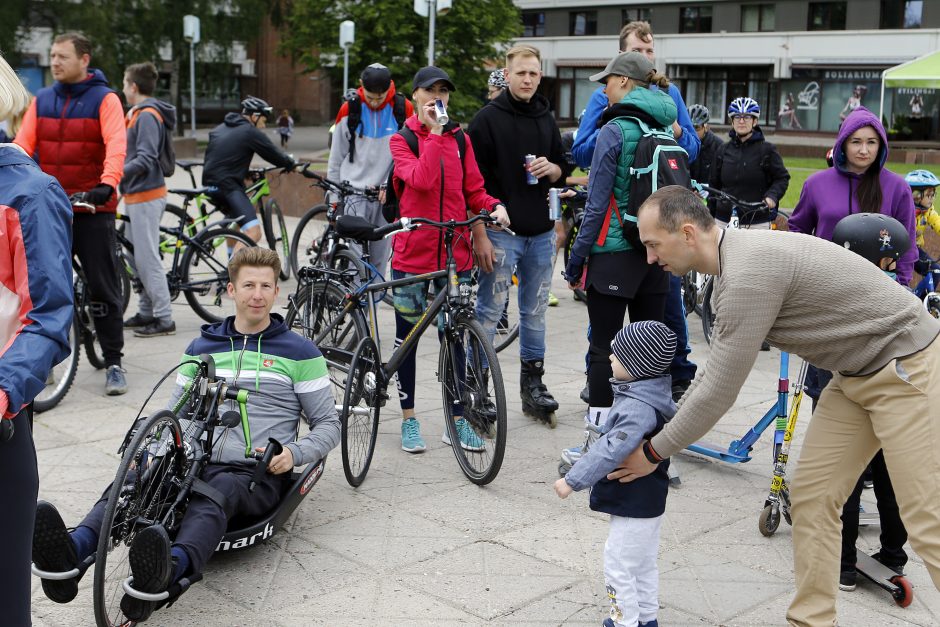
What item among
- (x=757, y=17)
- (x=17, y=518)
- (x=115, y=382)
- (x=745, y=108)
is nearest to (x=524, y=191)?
(x=115, y=382)

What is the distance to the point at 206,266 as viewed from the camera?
361 inches

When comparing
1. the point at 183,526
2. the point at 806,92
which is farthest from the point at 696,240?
the point at 806,92

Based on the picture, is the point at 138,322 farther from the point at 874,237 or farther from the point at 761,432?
the point at 874,237

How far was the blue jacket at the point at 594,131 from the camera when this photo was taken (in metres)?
5.87

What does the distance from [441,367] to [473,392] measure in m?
0.27

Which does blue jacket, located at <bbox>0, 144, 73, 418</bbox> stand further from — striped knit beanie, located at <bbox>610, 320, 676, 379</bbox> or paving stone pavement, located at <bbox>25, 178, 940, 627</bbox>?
striped knit beanie, located at <bbox>610, 320, 676, 379</bbox>

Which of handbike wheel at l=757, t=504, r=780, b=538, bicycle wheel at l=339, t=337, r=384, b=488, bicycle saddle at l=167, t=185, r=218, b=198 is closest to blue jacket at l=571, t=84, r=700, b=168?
bicycle wheel at l=339, t=337, r=384, b=488

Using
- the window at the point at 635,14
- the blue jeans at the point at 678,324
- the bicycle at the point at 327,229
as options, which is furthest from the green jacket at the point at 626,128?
the window at the point at 635,14

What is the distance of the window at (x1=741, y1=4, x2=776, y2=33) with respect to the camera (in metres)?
51.3

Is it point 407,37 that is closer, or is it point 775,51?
point 407,37

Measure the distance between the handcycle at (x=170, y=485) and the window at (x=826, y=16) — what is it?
→ 162ft

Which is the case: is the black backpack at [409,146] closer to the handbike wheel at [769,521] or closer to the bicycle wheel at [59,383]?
the bicycle wheel at [59,383]

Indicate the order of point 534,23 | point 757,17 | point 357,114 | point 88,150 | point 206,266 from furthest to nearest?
point 534,23, point 757,17, point 206,266, point 357,114, point 88,150

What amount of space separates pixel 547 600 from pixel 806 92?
4840cm
